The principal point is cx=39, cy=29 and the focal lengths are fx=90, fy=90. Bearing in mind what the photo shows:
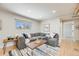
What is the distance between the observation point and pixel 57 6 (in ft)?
6.79

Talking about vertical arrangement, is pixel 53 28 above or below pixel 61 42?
above

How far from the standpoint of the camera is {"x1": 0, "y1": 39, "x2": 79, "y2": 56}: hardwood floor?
81.0 inches

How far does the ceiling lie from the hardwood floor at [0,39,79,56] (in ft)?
2.27

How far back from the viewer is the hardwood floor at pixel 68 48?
81.0 inches

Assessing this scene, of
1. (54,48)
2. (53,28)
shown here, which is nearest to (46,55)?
(54,48)

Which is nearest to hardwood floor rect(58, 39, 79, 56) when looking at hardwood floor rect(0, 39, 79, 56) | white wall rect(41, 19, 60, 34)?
hardwood floor rect(0, 39, 79, 56)

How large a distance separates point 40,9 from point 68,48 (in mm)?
1134

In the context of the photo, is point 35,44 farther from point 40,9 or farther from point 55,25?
point 40,9

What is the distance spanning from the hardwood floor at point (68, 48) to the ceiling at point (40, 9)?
2.27 feet

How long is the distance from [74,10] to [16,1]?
135cm

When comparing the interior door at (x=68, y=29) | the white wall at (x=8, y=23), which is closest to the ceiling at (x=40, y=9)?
the white wall at (x=8, y=23)

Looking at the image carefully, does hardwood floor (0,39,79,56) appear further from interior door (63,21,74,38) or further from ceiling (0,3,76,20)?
ceiling (0,3,76,20)

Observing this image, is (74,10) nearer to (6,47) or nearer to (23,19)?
(23,19)

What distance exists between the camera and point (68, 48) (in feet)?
6.97
